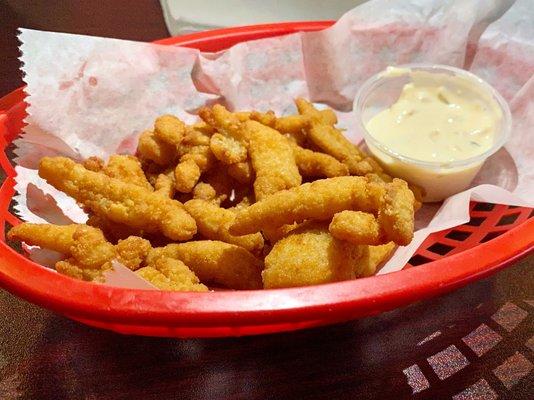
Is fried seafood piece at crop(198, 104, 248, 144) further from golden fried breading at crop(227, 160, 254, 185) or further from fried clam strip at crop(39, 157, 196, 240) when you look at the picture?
fried clam strip at crop(39, 157, 196, 240)

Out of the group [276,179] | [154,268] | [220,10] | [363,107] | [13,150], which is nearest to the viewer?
[154,268]

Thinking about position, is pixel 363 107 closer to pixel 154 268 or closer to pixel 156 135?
pixel 156 135

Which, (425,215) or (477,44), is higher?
(477,44)

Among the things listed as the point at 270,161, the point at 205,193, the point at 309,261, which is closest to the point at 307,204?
the point at 309,261

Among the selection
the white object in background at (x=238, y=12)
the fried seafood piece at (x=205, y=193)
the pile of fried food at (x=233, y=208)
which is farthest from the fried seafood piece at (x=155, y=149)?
the white object in background at (x=238, y=12)

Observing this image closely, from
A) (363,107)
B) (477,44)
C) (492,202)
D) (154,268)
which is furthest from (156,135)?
(477,44)

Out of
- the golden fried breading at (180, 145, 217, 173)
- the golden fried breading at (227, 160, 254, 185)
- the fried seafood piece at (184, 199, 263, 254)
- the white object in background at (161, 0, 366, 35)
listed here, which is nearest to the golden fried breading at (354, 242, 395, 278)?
the fried seafood piece at (184, 199, 263, 254)
